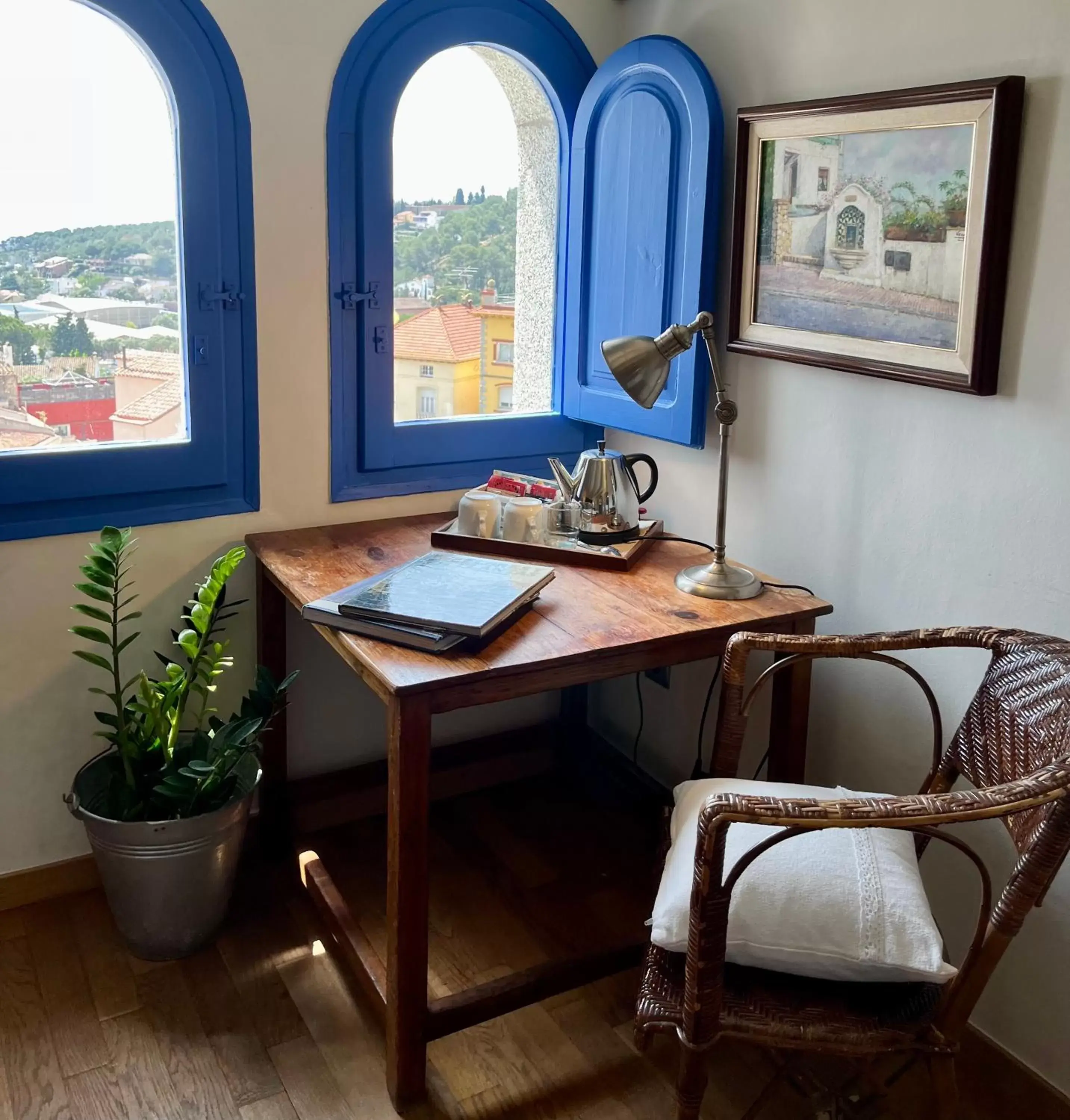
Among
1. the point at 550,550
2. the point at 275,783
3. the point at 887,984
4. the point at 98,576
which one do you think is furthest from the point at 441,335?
the point at 887,984

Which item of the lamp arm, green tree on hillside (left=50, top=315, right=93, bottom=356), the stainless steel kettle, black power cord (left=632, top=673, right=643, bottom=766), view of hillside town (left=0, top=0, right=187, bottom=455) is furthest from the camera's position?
black power cord (left=632, top=673, right=643, bottom=766)

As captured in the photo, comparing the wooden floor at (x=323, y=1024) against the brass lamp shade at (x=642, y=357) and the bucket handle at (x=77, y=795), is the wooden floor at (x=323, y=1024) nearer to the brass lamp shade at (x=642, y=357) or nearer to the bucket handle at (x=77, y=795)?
the bucket handle at (x=77, y=795)

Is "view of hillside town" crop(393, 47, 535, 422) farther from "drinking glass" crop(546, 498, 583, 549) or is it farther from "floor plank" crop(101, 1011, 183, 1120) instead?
"floor plank" crop(101, 1011, 183, 1120)

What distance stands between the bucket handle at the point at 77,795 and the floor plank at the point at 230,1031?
0.36 metres

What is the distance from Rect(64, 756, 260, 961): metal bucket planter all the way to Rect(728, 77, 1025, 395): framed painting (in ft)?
4.49

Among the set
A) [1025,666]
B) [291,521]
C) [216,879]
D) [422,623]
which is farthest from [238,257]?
[1025,666]

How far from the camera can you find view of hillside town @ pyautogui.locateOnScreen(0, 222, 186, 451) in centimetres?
210

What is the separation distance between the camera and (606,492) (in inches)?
89.1

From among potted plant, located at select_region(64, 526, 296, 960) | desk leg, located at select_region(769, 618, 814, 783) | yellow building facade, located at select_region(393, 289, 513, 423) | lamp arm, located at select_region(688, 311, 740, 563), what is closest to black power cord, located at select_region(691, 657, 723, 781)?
desk leg, located at select_region(769, 618, 814, 783)

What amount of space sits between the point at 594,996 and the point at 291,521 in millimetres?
1148

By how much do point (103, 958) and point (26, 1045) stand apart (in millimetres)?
247

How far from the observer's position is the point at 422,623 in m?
1.78

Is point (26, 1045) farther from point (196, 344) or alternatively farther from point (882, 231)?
point (882, 231)

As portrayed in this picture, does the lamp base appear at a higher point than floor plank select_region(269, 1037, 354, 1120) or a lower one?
higher
